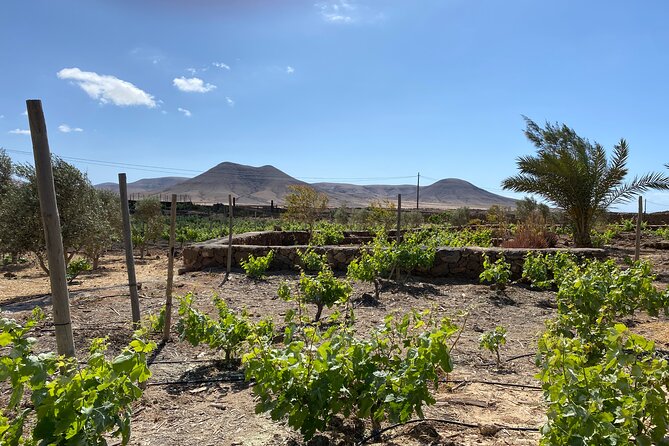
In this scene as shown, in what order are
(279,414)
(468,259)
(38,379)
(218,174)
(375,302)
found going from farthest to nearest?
(218,174)
(468,259)
(375,302)
(279,414)
(38,379)

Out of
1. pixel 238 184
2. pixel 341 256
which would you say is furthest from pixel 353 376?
pixel 238 184

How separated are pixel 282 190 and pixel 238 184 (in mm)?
13011

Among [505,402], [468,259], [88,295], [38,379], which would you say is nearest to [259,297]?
[88,295]

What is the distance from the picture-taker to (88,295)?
6883 mm

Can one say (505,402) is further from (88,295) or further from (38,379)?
(88,295)

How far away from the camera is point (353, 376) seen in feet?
7.84

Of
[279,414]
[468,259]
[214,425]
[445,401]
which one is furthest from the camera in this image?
[468,259]

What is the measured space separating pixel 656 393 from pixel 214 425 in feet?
7.83

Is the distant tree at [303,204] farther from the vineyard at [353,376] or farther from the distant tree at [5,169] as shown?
the vineyard at [353,376]

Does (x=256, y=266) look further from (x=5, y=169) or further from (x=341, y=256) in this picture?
(x=5, y=169)

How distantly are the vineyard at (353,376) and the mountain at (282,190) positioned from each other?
85.7m

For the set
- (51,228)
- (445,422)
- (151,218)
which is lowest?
(445,422)

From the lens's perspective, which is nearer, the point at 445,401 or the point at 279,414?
the point at 279,414

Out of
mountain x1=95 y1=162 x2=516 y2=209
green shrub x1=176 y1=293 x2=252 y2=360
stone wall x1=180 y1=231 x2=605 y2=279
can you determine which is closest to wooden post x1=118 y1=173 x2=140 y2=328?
green shrub x1=176 y1=293 x2=252 y2=360
